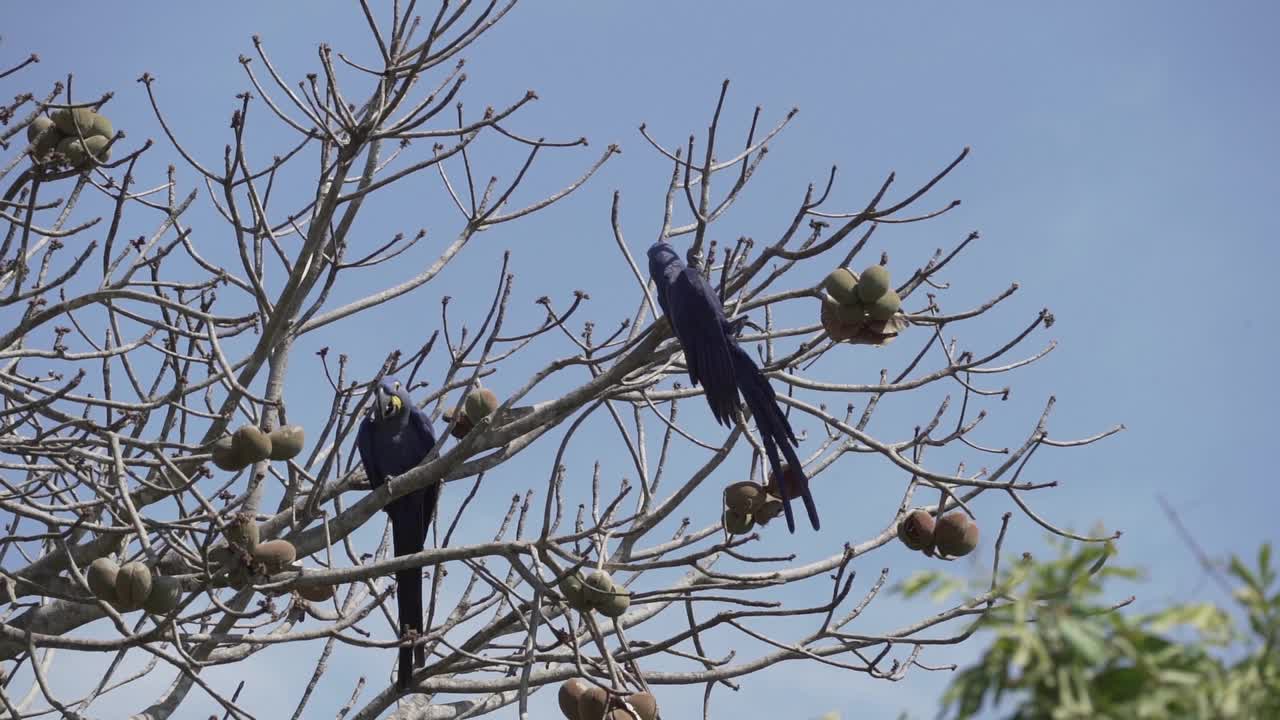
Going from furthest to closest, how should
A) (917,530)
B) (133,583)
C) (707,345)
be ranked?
(707,345)
(917,530)
(133,583)

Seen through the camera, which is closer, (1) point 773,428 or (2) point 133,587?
(2) point 133,587

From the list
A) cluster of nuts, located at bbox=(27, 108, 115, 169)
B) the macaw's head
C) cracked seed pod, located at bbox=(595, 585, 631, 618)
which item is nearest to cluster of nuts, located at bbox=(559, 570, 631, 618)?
cracked seed pod, located at bbox=(595, 585, 631, 618)

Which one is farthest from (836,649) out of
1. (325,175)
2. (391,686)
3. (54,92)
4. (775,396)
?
(54,92)

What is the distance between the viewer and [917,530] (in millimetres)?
4176

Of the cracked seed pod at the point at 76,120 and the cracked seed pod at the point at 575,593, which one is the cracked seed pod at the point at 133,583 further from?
the cracked seed pod at the point at 76,120

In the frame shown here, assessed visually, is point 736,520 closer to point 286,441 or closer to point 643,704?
point 643,704

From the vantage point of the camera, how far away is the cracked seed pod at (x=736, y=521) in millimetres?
4086

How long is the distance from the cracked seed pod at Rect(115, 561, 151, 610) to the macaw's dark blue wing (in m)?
1.88

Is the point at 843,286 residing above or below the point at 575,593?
above

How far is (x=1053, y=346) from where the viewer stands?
184 inches

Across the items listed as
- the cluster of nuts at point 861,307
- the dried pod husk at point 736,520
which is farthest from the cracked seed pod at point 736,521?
the cluster of nuts at point 861,307

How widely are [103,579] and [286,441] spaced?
26.4 inches

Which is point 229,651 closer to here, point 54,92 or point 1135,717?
point 54,92

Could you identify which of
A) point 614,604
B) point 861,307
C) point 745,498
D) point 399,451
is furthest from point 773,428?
point 399,451
